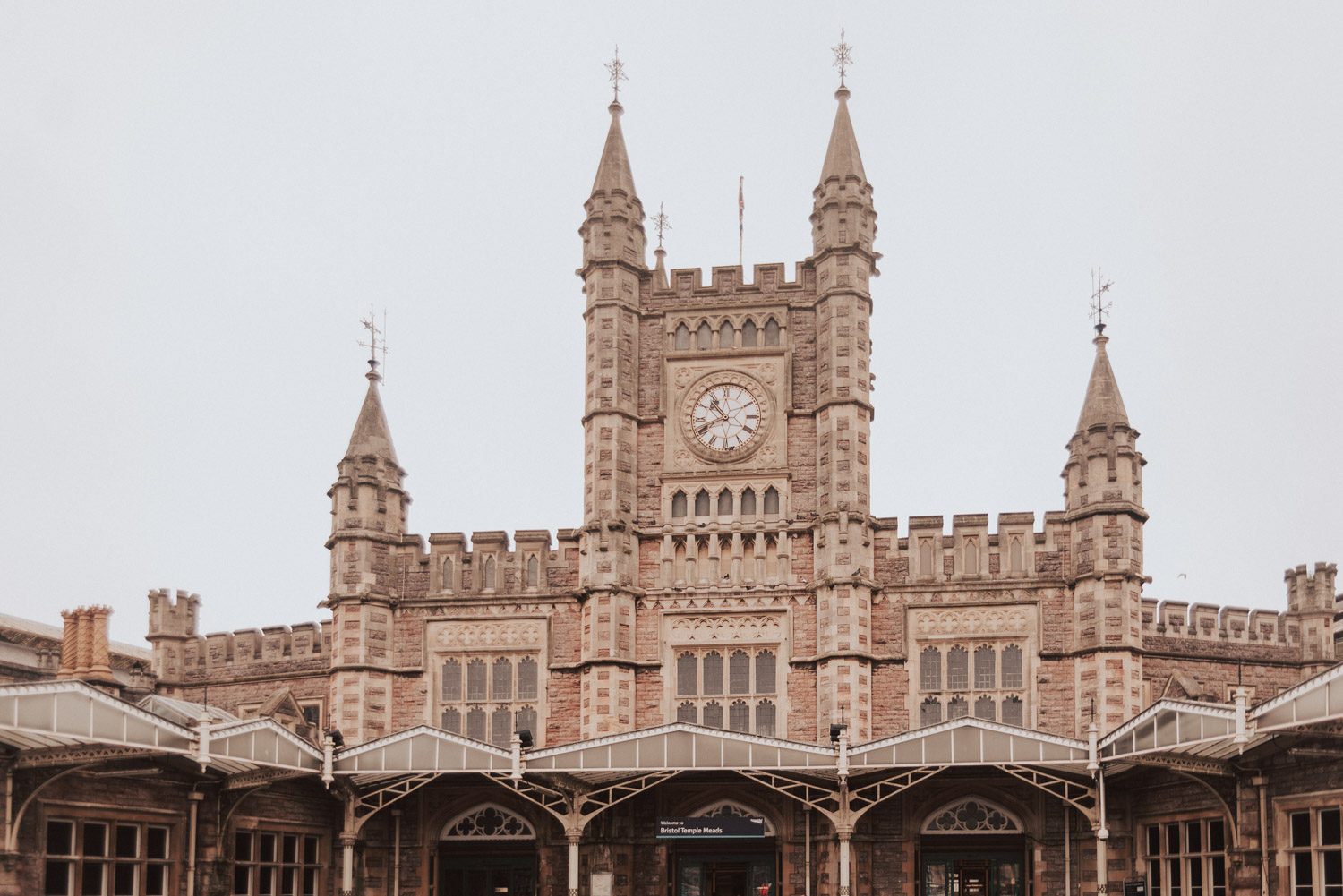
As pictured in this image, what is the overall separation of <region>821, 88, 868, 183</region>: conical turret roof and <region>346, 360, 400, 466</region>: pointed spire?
41.7ft

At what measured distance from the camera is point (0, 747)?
2270 cm

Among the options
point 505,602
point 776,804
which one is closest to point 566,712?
point 505,602

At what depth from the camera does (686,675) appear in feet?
112

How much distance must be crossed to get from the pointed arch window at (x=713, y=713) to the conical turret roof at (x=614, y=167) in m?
13.2

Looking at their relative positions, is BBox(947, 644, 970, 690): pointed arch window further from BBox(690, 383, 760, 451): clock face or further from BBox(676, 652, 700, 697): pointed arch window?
BBox(690, 383, 760, 451): clock face

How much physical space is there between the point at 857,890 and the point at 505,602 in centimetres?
1050

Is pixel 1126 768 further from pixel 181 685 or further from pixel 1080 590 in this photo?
pixel 181 685

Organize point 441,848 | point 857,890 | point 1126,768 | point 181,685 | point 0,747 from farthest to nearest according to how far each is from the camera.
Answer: point 181,685 < point 441,848 < point 857,890 < point 1126,768 < point 0,747

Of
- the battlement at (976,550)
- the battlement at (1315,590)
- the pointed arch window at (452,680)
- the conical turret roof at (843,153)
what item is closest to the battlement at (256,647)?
the pointed arch window at (452,680)

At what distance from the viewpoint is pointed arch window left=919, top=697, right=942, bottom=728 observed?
109 ft

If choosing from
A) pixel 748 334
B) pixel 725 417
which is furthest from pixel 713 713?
pixel 748 334

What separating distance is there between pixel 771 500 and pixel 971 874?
9.64 metres

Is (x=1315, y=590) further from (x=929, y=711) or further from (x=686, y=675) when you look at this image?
(x=686, y=675)

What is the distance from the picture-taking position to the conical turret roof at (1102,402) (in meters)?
33.8
